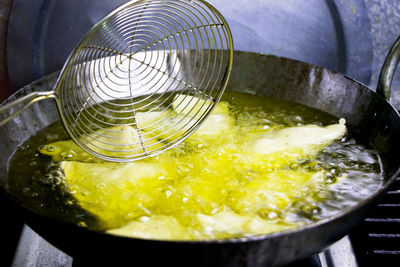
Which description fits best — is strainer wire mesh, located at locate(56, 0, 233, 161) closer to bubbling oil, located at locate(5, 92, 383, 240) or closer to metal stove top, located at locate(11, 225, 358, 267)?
bubbling oil, located at locate(5, 92, 383, 240)

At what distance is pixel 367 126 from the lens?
5.75 ft

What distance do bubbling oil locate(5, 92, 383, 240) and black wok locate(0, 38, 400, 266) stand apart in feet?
0.27

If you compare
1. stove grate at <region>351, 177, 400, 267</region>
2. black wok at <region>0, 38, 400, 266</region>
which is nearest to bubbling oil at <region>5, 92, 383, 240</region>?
black wok at <region>0, 38, 400, 266</region>

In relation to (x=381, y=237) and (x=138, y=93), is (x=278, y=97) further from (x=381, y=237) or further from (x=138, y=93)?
(x=381, y=237)

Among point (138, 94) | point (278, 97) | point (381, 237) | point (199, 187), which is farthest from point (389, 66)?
point (138, 94)

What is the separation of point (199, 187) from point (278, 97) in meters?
0.82

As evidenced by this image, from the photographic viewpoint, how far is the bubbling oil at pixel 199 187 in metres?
1.29

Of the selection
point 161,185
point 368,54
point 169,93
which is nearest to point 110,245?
→ point 161,185

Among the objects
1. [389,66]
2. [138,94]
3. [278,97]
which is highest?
[389,66]

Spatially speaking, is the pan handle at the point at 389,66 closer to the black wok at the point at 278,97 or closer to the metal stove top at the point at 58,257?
the black wok at the point at 278,97

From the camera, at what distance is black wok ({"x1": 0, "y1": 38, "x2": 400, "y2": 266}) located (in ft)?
3.17

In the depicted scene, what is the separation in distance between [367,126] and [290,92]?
1.44 ft

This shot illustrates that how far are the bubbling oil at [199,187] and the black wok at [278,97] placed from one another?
0.27 ft

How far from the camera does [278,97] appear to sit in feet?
6.78
